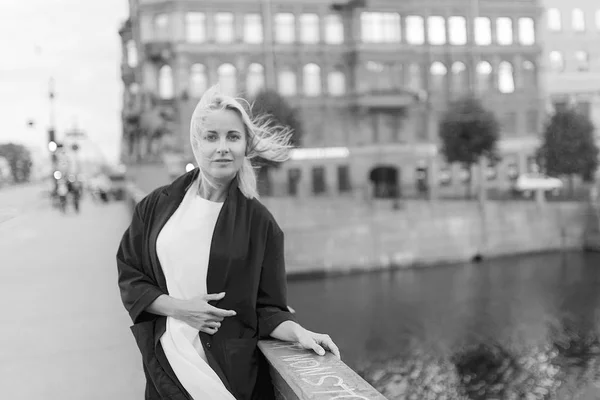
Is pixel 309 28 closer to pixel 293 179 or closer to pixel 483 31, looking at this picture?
pixel 293 179

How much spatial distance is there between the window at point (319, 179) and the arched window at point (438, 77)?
8.75 meters

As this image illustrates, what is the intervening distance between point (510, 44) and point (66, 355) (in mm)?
41649

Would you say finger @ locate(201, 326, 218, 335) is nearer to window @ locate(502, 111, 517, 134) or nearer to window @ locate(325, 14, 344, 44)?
window @ locate(325, 14, 344, 44)

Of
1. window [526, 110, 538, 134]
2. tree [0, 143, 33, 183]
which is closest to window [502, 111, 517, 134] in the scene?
window [526, 110, 538, 134]

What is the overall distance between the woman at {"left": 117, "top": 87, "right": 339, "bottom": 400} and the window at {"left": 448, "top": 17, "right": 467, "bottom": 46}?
139 ft

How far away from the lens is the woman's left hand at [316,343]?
8.43ft

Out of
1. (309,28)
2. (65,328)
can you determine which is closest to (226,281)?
(65,328)

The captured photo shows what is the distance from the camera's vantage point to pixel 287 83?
40156mm

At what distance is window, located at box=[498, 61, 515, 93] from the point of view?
43.1m

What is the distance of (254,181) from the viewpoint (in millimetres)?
2510

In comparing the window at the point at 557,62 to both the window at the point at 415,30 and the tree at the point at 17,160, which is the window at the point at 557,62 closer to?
the window at the point at 415,30

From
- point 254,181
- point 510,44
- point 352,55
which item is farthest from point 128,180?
point 254,181

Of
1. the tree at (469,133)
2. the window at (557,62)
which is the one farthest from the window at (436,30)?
the window at (557,62)

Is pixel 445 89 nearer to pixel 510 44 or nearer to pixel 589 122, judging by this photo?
pixel 510 44
